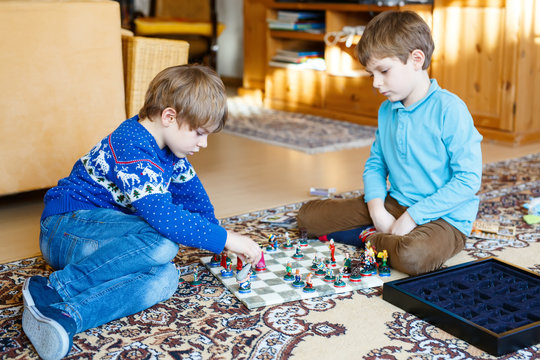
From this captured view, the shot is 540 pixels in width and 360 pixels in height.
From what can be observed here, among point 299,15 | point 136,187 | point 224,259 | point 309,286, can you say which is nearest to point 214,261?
point 224,259

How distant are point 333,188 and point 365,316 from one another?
1155mm

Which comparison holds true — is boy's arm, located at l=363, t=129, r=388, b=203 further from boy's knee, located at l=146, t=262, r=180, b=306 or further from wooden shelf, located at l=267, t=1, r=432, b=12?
wooden shelf, located at l=267, t=1, r=432, b=12

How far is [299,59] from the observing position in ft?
15.0

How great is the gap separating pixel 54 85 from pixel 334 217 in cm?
115

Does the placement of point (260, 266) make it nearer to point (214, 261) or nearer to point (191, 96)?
point (214, 261)

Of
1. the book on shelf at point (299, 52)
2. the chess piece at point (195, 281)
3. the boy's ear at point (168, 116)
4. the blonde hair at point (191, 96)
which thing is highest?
the book on shelf at point (299, 52)

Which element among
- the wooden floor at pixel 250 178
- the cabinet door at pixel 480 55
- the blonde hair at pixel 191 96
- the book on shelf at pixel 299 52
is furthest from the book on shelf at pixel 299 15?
the blonde hair at pixel 191 96

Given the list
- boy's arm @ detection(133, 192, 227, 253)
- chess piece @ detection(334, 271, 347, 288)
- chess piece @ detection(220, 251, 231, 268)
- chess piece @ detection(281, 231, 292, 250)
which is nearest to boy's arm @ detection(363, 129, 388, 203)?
chess piece @ detection(281, 231, 292, 250)

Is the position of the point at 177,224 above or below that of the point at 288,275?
above

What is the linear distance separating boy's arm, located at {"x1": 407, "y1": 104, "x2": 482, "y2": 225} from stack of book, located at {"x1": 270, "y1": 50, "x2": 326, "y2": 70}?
105 inches

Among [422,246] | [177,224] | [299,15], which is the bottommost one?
[422,246]

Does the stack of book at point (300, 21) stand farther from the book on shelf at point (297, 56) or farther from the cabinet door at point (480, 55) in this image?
the cabinet door at point (480, 55)

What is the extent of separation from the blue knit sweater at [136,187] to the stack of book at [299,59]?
9.37ft

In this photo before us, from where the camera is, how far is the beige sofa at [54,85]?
7.54 ft
